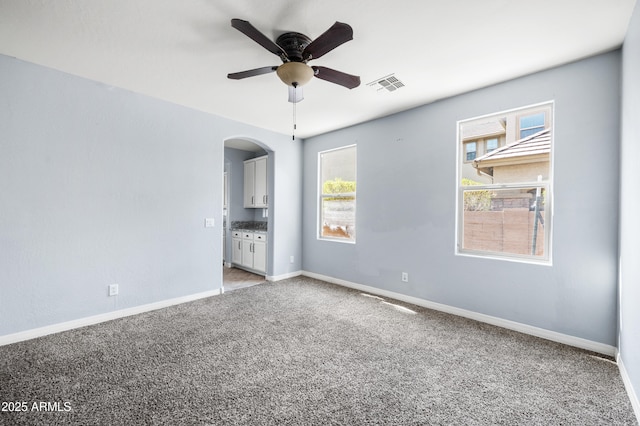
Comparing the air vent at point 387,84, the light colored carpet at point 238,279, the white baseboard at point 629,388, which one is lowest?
the light colored carpet at point 238,279

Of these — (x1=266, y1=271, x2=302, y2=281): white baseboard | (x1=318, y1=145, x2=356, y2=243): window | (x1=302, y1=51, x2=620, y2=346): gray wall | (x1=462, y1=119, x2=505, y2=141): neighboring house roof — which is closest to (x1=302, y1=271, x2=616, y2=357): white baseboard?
(x1=302, y1=51, x2=620, y2=346): gray wall

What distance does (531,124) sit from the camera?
2.97m

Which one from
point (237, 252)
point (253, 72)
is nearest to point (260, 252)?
point (237, 252)

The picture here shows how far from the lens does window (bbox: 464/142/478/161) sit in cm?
339

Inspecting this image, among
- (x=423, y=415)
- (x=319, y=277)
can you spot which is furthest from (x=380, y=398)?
(x=319, y=277)

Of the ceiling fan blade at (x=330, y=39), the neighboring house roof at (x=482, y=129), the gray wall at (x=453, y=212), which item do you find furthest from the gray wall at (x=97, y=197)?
the neighboring house roof at (x=482, y=129)

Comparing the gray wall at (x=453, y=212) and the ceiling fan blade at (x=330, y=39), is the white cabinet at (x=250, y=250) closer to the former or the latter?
the gray wall at (x=453, y=212)

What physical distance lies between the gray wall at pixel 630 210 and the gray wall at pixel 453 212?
0.21m

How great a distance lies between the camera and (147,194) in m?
3.49

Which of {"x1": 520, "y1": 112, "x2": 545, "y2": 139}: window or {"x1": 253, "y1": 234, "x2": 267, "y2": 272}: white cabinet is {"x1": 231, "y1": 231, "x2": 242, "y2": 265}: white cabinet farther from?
{"x1": 520, "y1": 112, "x2": 545, "y2": 139}: window

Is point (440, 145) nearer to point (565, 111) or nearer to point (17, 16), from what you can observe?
point (565, 111)

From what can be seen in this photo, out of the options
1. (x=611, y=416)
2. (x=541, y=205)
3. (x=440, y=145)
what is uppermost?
(x=440, y=145)

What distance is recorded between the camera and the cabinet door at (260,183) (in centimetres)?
577

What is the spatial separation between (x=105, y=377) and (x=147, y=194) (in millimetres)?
2072
